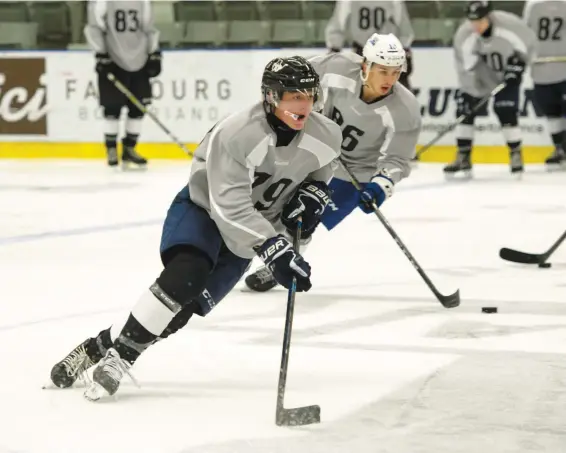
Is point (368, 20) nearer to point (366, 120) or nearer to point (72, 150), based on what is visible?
point (72, 150)

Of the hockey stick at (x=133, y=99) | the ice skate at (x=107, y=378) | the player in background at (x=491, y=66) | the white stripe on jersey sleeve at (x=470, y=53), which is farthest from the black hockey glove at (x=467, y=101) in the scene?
the ice skate at (x=107, y=378)

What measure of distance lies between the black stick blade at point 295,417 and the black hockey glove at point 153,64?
6.59 meters

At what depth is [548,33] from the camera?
353 inches

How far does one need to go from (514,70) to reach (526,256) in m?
3.51

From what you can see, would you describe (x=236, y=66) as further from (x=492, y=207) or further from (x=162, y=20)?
(x=492, y=207)

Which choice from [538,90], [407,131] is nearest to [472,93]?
[538,90]

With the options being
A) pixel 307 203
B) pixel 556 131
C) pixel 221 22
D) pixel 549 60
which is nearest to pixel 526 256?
pixel 307 203

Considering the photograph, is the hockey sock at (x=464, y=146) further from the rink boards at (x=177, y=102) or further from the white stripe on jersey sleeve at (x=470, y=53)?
the rink boards at (x=177, y=102)

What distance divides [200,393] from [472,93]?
19.7 ft

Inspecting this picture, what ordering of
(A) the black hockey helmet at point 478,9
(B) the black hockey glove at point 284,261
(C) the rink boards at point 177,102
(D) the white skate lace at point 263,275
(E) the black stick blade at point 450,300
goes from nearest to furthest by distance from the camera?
(B) the black hockey glove at point 284,261
(E) the black stick blade at point 450,300
(D) the white skate lace at point 263,275
(A) the black hockey helmet at point 478,9
(C) the rink boards at point 177,102

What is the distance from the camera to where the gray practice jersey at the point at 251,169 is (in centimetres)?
285

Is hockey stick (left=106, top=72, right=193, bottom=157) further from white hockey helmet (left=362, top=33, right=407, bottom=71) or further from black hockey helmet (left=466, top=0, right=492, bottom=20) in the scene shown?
white hockey helmet (left=362, top=33, right=407, bottom=71)

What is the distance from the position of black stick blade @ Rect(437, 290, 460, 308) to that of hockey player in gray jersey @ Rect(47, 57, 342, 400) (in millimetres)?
Result: 1218

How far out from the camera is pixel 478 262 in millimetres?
5125
